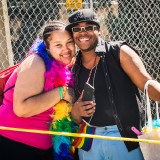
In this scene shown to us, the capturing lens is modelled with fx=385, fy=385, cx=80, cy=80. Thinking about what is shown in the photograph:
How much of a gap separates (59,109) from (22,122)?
27cm

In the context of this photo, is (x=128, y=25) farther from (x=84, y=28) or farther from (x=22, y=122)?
(x=22, y=122)

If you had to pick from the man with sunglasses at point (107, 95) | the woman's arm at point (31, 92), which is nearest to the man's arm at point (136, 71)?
the man with sunglasses at point (107, 95)

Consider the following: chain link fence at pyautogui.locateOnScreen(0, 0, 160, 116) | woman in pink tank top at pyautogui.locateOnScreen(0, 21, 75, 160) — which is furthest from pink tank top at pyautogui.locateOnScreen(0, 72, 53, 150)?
chain link fence at pyautogui.locateOnScreen(0, 0, 160, 116)

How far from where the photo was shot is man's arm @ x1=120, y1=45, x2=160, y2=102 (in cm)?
245

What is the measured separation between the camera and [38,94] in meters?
2.50

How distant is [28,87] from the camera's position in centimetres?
244

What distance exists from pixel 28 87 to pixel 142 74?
2.40 feet

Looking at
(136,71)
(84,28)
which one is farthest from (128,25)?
(136,71)

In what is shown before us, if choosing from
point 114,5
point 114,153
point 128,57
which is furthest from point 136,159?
point 114,5

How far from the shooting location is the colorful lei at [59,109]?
2.58 m

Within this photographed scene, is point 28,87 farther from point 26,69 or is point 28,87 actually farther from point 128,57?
point 128,57

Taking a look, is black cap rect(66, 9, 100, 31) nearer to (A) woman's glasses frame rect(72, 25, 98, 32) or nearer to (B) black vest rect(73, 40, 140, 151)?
(A) woman's glasses frame rect(72, 25, 98, 32)

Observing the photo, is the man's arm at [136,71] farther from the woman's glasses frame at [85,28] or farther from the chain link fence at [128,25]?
the chain link fence at [128,25]

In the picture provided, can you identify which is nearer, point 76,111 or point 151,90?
point 151,90
